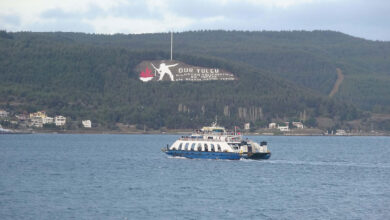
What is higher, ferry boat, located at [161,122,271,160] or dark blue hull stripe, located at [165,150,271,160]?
ferry boat, located at [161,122,271,160]

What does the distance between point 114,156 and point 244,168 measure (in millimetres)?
38430

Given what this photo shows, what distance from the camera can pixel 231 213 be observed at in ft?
228

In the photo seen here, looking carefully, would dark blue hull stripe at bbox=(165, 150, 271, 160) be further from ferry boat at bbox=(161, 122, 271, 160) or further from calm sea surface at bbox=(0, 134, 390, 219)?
calm sea surface at bbox=(0, 134, 390, 219)

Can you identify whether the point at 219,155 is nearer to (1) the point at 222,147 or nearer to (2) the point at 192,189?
(1) the point at 222,147

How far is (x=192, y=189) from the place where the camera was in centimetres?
8506

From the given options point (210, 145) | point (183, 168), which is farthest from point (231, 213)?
point (210, 145)

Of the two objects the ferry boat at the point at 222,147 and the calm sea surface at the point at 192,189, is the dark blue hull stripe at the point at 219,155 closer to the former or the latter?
the ferry boat at the point at 222,147

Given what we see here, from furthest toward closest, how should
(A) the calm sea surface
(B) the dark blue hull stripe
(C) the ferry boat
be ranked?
(B) the dark blue hull stripe < (C) the ferry boat < (A) the calm sea surface

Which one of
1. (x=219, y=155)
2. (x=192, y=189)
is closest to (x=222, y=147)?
(x=219, y=155)

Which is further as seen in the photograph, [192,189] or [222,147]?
[222,147]

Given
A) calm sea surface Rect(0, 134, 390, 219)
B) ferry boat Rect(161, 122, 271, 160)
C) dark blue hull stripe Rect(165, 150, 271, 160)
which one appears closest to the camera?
calm sea surface Rect(0, 134, 390, 219)

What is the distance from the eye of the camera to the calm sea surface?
69.4 meters

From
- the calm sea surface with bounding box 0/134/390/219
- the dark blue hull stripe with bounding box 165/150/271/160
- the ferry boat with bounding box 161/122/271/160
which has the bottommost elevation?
the calm sea surface with bounding box 0/134/390/219

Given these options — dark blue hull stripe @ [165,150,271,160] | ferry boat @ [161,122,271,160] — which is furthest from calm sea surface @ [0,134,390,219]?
ferry boat @ [161,122,271,160]
